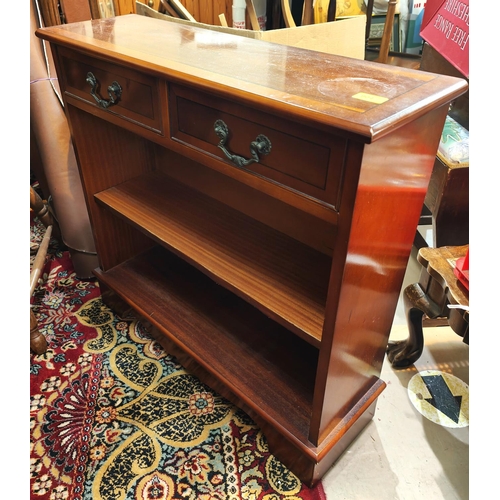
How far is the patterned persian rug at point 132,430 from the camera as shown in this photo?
3.78 feet

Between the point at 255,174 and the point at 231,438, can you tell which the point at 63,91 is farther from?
the point at 231,438

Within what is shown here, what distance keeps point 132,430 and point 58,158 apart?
962 mm

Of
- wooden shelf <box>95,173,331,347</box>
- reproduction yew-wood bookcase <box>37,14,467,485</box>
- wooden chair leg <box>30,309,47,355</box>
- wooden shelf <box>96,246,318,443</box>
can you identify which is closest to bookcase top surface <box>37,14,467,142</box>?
reproduction yew-wood bookcase <box>37,14,467,485</box>

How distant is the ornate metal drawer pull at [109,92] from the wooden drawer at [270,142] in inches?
8.3

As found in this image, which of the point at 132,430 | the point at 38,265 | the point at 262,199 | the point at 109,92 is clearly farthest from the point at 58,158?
the point at 132,430

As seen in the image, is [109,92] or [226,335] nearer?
[109,92]

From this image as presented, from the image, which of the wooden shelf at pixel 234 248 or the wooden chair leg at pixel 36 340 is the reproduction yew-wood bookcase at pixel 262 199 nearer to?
the wooden shelf at pixel 234 248

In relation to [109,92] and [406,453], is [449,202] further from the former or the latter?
[109,92]

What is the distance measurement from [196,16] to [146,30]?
2.27 metres

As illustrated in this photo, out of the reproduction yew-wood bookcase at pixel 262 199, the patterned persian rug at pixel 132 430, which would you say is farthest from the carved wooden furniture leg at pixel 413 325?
the patterned persian rug at pixel 132 430

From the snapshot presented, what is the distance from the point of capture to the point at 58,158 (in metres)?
1.64

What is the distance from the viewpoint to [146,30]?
1272mm

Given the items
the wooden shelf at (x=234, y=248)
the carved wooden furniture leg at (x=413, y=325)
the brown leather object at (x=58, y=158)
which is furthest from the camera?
the brown leather object at (x=58, y=158)
